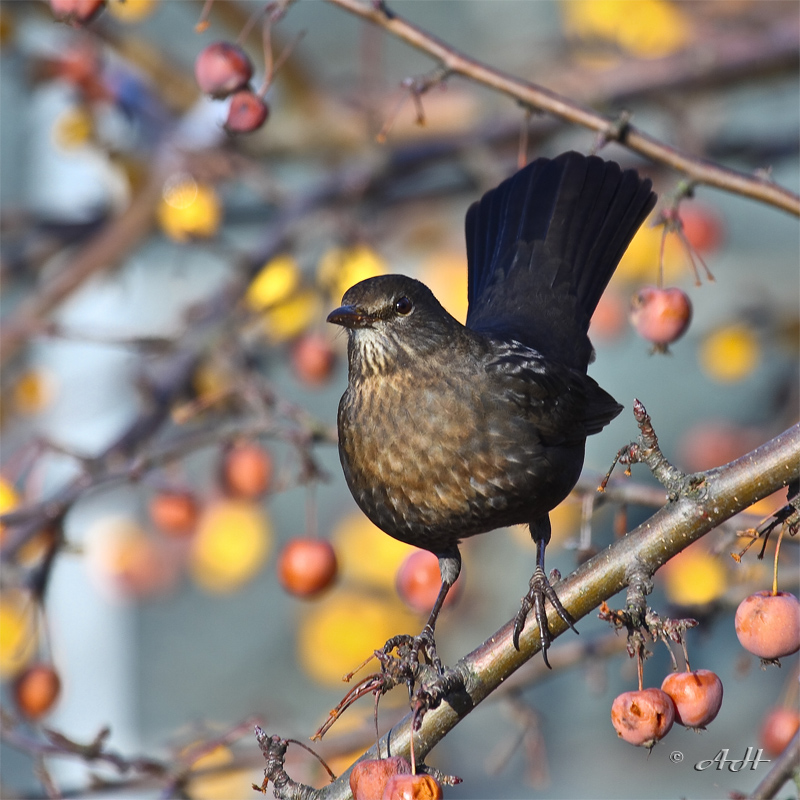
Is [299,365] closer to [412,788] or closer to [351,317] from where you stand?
[351,317]

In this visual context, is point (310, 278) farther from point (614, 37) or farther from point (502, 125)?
point (614, 37)

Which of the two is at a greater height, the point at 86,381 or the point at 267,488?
the point at 86,381

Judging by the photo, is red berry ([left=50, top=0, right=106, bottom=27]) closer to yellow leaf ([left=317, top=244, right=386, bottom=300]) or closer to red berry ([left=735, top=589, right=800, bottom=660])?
yellow leaf ([left=317, top=244, right=386, bottom=300])

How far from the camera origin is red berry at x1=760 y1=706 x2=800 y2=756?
2.25 meters

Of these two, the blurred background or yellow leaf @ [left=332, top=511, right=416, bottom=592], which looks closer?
the blurred background

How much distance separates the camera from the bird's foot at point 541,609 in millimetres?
1813

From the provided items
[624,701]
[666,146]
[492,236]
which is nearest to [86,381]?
[492,236]

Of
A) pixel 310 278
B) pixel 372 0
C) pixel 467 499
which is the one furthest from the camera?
pixel 310 278

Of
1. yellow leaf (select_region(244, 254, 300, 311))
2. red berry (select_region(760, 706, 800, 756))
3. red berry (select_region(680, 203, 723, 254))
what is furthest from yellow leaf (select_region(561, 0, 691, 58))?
red berry (select_region(760, 706, 800, 756))

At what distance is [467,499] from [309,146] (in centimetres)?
276

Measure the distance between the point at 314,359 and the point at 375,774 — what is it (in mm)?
1859

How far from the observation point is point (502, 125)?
3.88 metres

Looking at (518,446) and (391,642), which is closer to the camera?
(391,642)

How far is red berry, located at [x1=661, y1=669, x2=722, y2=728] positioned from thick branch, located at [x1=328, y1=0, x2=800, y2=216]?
3.19 feet
